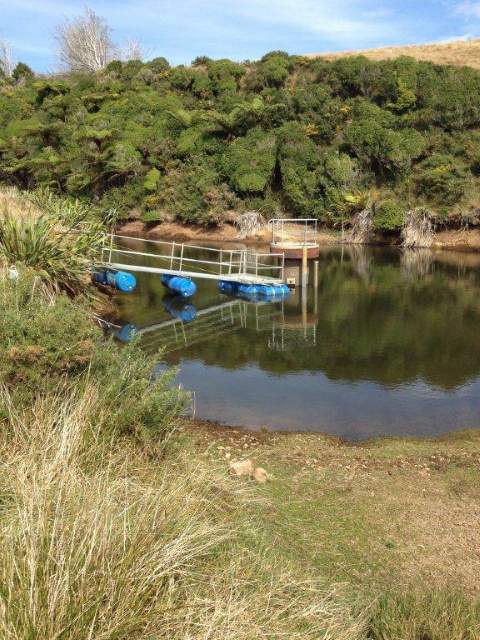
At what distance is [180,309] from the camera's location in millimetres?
19703

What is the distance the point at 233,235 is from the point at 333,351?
23.2 m

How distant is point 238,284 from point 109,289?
4.51 m

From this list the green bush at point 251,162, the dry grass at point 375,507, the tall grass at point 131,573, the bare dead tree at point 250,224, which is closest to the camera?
the tall grass at point 131,573

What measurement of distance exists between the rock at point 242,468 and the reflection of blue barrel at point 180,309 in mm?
10932

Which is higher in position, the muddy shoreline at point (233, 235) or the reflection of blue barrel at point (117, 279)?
the muddy shoreline at point (233, 235)

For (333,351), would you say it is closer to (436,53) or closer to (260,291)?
(260,291)

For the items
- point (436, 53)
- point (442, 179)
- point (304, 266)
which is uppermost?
point (436, 53)

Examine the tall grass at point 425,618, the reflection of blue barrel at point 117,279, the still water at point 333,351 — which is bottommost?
the still water at point 333,351

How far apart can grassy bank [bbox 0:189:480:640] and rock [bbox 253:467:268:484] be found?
129mm

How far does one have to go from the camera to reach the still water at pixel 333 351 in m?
11.1

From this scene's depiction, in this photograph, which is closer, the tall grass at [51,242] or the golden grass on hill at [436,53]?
the tall grass at [51,242]

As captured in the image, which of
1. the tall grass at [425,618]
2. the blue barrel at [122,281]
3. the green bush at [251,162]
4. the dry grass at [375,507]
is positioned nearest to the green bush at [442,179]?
the green bush at [251,162]

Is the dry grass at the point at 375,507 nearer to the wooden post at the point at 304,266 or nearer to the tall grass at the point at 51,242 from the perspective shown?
the tall grass at the point at 51,242

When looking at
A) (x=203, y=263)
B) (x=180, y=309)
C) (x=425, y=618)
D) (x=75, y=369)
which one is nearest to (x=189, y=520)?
(x=425, y=618)
